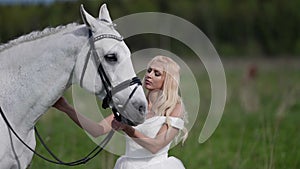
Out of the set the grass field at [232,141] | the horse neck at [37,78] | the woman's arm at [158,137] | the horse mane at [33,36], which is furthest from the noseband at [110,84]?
the grass field at [232,141]

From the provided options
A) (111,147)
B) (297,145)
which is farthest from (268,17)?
(111,147)

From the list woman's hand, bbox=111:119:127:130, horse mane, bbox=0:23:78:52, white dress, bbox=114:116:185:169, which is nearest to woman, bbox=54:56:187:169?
white dress, bbox=114:116:185:169

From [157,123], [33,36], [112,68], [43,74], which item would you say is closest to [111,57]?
[112,68]

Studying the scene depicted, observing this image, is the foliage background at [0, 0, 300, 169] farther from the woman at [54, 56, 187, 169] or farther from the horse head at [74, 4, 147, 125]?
the woman at [54, 56, 187, 169]

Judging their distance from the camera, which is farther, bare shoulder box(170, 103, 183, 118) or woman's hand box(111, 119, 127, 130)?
bare shoulder box(170, 103, 183, 118)

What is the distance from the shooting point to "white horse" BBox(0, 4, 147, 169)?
11.9 ft

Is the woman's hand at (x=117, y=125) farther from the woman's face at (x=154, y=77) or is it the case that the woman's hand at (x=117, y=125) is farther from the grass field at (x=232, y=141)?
the grass field at (x=232, y=141)

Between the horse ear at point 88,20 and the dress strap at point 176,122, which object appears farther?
the dress strap at point 176,122

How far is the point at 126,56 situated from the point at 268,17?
2537cm

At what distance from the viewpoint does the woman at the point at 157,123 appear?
422cm

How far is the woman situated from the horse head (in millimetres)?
544

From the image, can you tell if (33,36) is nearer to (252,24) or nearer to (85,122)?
(85,122)

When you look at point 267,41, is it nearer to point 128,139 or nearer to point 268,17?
point 268,17

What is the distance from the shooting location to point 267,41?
27609mm
